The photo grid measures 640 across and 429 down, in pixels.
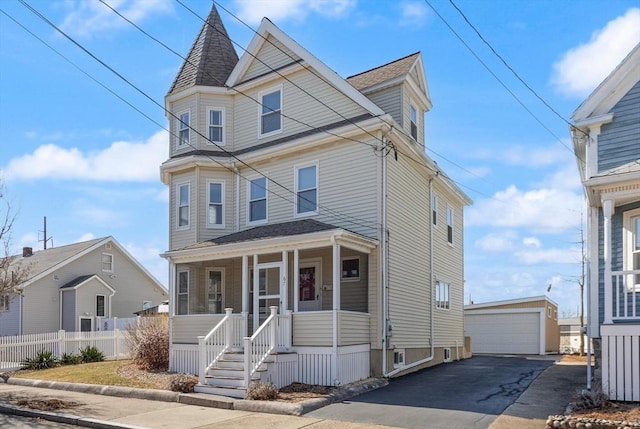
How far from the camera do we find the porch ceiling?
14.7 m

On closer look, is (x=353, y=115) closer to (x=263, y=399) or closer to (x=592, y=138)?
(x=592, y=138)

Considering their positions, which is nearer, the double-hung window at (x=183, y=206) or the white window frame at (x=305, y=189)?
the white window frame at (x=305, y=189)

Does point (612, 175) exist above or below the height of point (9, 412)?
above

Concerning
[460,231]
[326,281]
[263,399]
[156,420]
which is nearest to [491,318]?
[460,231]

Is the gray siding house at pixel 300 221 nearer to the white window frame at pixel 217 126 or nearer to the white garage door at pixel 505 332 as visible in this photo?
the white window frame at pixel 217 126

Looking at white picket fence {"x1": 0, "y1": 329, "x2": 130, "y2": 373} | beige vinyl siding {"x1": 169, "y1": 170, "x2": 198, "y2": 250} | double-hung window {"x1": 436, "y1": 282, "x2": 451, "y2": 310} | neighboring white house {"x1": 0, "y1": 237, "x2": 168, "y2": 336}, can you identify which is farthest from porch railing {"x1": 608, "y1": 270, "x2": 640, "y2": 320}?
neighboring white house {"x1": 0, "y1": 237, "x2": 168, "y2": 336}

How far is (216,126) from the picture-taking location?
792 inches

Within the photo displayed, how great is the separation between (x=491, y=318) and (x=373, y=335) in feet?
44.7

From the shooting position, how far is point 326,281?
1702 cm

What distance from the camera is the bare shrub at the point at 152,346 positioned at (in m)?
18.0

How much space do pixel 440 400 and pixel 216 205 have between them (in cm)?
1038

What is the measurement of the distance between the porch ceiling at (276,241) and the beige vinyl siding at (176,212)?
160 cm

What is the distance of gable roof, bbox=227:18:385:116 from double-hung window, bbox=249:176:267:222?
375 centimetres

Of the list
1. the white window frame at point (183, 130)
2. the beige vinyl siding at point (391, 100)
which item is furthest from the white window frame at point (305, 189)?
the white window frame at point (183, 130)
